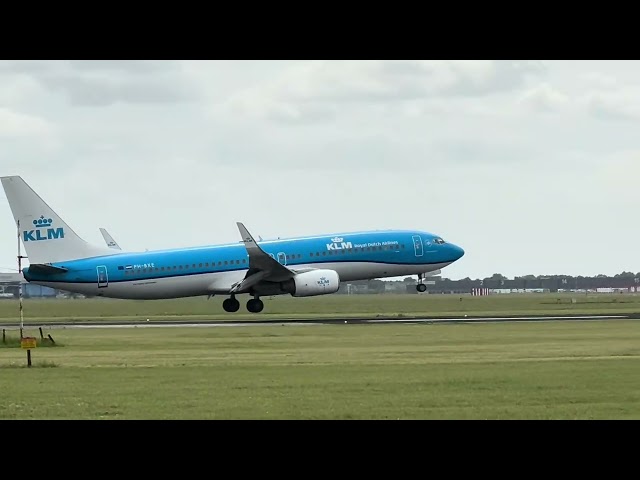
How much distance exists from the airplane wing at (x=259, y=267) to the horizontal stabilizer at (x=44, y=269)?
31.3 ft

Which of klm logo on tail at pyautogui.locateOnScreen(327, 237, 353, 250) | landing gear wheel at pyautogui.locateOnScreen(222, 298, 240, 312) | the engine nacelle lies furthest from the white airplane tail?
klm logo on tail at pyautogui.locateOnScreen(327, 237, 353, 250)

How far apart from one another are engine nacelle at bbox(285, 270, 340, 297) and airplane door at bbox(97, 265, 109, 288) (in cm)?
1002

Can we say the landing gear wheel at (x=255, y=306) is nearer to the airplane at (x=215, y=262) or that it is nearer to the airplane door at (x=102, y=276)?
the airplane at (x=215, y=262)

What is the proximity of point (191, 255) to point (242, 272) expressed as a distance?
9.65 feet

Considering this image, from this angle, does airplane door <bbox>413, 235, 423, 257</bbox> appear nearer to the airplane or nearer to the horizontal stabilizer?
the airplane

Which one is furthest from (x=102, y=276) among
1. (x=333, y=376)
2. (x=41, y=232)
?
(x=333, y=376)

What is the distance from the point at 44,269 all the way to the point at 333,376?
3839 cm

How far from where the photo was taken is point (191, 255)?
214 ft

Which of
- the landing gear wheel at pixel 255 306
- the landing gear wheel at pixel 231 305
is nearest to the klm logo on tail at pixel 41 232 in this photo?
the landing gear wheel at pixel 231 305
